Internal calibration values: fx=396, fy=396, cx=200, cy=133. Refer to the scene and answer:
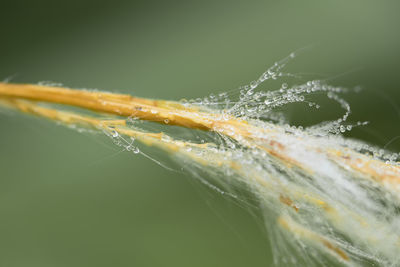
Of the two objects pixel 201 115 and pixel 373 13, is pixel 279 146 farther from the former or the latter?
pixel 373 13

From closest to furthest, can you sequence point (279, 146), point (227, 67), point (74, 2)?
point (279, 146)
point (227, 67)
point (74, 2)

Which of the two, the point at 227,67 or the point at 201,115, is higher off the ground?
the point at 227,67

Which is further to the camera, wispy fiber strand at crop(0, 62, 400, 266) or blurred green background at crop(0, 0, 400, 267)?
blurred green background at crop(0, 0, 400, 267)

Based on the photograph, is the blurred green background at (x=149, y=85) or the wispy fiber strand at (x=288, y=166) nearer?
the wispy fiber strand at (x=288, y=166)

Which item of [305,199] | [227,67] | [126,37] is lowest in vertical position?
[305,199]

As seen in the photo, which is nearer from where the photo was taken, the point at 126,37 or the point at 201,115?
the point at 201,115

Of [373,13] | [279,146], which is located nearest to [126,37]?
[373,13]

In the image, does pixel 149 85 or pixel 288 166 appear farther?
pixel 149 85

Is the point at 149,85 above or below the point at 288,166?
above
